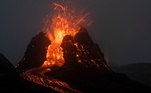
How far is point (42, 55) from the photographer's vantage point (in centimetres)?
6400

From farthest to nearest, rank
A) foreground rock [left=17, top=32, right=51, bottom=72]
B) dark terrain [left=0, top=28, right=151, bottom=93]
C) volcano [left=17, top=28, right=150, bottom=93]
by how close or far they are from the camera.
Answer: foreground rock [left=17, top=32, right=51, bottom=72] < volcano [left=17, top=28, right=150, bottom=93] < dark terrain [left=0, top=28, right=151, bottom=93]

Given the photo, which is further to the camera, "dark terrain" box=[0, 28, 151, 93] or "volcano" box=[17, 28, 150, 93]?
"volcano" box=[17, 28, 150, 93]

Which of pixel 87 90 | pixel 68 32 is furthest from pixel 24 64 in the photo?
pixel 87 90

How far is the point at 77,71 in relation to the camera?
51.0m

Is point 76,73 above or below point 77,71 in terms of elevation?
below

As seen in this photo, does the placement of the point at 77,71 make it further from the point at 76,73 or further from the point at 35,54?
the point at 35,54

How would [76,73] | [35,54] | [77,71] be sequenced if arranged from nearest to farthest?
1. [76,73]
2. [77,71]
3. [35,54]

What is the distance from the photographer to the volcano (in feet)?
142

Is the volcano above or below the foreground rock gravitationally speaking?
below

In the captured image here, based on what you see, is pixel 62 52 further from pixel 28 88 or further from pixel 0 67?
pixel 28 88

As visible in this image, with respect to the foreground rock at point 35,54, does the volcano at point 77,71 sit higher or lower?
lower

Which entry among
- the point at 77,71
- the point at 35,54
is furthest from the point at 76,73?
the point at 35,54

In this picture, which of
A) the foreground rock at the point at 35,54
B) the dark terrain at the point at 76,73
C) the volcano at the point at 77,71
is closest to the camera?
the dark terrain at the point at 76,73

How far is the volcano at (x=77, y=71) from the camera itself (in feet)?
142
